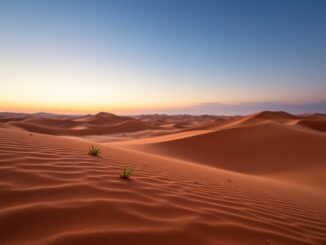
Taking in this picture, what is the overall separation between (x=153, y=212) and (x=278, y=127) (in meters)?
13.5

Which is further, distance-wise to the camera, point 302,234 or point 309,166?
point 309,166

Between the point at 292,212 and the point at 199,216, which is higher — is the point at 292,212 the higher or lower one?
the lower one

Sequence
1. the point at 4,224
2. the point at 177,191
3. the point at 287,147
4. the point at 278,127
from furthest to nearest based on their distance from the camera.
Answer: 1. the point at 278,127
2. the point at 287,147
3. the point at 177,191
4. the point at 4,224

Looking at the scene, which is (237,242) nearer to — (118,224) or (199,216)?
(199,216)

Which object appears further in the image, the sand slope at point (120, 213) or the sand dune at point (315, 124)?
the sand dune at point (315, 124)

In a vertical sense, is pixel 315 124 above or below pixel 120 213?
above

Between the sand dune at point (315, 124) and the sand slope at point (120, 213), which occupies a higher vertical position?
the sand dune at point (315, 124)

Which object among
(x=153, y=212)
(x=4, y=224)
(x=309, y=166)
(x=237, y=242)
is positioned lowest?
(x=309, y=166)

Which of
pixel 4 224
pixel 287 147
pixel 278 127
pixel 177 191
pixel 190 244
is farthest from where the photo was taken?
pixel 278 127

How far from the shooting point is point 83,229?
1.64m

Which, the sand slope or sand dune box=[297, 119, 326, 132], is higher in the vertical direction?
sand dune box=[297, 119, 326, 132]

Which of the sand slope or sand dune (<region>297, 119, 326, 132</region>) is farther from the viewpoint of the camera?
sand dune (<region>297, 119, 326, 132</region>)

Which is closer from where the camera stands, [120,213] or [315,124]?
[120,213]

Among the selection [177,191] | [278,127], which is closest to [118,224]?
[177,191]
